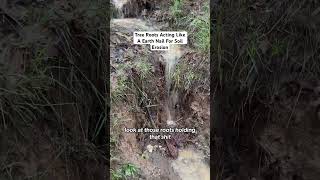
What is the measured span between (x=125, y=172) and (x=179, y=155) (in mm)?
293

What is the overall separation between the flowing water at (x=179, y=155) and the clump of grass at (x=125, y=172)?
0.38 feet

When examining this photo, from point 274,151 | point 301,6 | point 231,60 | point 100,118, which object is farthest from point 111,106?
point 301,6

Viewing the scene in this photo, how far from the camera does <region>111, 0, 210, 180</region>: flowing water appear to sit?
10.8 feet

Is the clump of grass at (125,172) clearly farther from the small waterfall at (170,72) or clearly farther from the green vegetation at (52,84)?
the small waterfall at (170,72)

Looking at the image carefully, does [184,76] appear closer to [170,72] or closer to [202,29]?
[170,72]

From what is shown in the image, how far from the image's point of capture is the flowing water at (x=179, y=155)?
3297mm

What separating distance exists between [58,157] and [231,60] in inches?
39.7

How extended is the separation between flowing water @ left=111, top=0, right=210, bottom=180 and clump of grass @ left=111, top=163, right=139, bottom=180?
0.12 m

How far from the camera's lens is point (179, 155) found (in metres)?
3.34

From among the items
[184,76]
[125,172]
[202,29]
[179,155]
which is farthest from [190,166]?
[202,29]

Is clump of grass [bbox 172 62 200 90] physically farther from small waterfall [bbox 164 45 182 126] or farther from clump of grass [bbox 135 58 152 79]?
clump of grass [bbox 135 58 152 79]

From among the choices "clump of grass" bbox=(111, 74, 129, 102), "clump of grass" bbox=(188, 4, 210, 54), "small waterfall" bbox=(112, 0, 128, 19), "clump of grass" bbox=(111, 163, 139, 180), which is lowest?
"clump of grass" bbox=(111, 163, 139, 180)

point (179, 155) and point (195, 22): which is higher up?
point (195, 22)

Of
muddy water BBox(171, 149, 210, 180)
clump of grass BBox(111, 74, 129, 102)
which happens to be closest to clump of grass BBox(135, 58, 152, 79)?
clump of grass BBox(111, 74, 129, 102)
